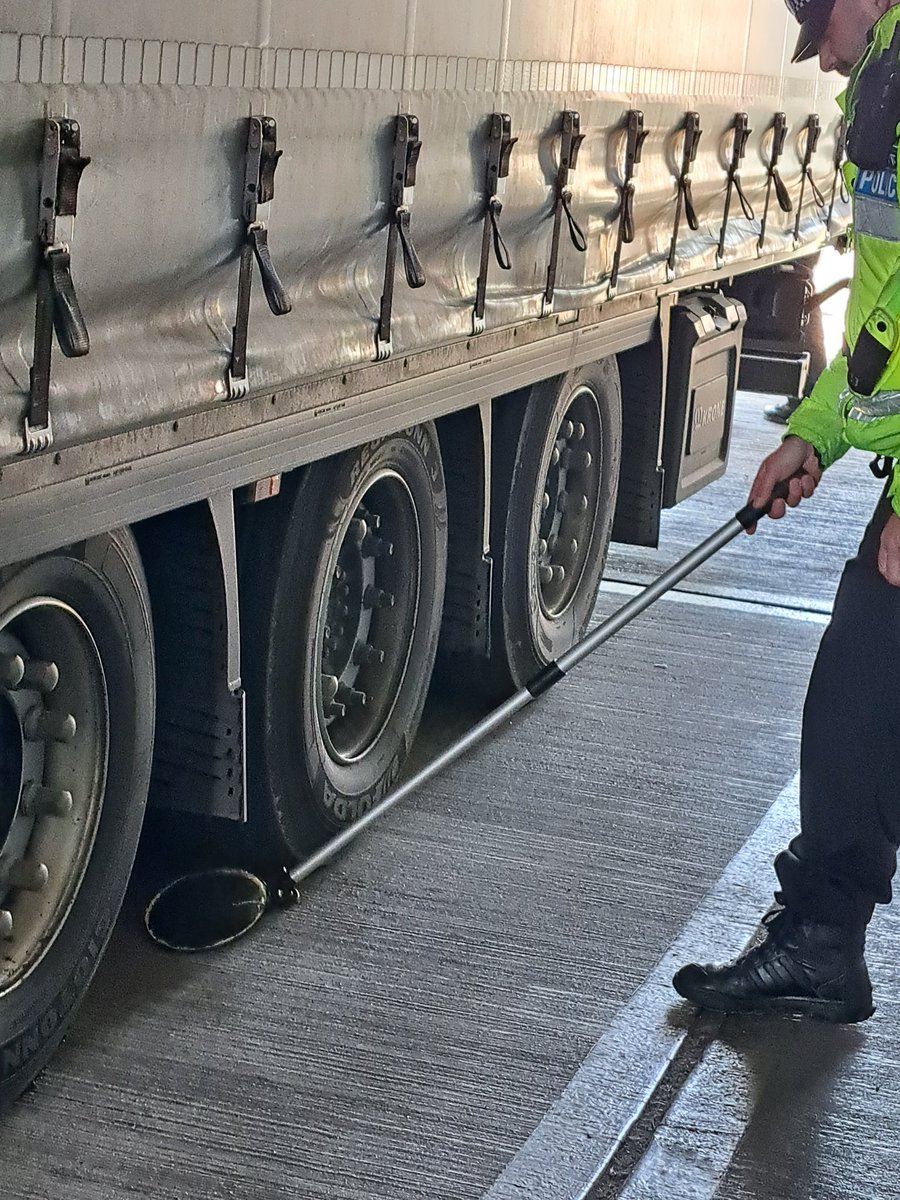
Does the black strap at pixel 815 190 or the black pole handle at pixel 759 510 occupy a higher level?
the black strap at pixel 815 190

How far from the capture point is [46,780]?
3.45 m

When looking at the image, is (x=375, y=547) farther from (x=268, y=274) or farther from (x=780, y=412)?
(x=780, y=412)

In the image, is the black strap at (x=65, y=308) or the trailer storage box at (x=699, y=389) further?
the trailer storage box at (x=699, y=389)

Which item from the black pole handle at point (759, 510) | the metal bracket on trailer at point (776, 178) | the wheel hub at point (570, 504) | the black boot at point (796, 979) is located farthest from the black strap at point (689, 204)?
the black boot at point (796, 979)

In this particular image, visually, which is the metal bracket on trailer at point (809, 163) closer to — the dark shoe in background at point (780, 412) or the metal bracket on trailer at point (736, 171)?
the metal bracket on trailer at point (736, 171)

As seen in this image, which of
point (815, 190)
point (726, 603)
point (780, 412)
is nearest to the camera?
point (726, 603)

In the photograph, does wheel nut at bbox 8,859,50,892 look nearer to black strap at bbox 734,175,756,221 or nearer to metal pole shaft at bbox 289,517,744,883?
metal pole shaft at bbox 289,517,744,883

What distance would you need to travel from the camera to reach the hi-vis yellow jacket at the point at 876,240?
3.34 meters

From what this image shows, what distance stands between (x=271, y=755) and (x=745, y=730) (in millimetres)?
2143

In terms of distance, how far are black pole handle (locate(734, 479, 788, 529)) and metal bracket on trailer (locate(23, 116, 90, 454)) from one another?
5.56 ft

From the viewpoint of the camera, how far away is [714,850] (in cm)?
482

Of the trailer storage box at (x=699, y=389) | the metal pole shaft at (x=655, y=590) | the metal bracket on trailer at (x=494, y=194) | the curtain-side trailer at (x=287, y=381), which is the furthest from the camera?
the trailer storage box at (x=699, y=389)

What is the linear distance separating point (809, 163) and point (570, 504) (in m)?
2.73

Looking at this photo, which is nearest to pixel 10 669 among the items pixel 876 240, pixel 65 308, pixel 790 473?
pixel 65 308
